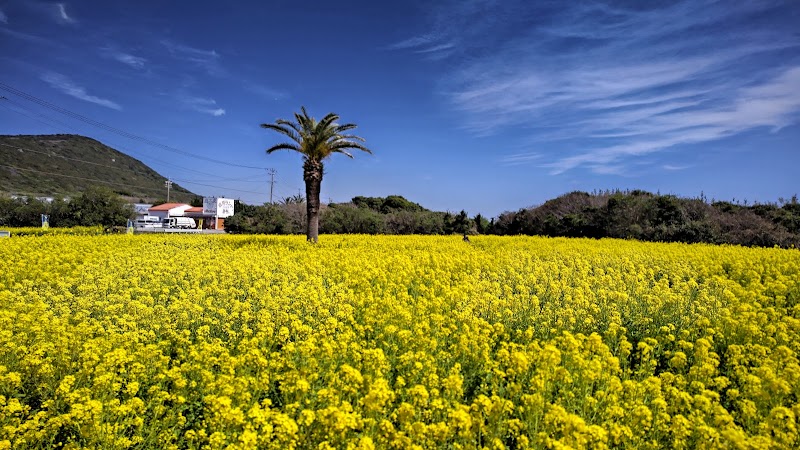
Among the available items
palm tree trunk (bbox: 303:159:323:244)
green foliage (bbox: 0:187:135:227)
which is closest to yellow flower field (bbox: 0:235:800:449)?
palm tree trunk (bbox: 303:159:323:244)

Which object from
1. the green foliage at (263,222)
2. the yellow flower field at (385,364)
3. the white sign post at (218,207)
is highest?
the white sign post at (218,207)

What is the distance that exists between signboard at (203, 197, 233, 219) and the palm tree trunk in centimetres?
5574

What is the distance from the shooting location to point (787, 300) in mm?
10836

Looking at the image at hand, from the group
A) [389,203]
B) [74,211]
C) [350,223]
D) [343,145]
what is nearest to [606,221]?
[343,145]

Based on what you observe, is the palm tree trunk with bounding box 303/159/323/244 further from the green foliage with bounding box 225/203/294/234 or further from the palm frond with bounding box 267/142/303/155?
the green foliage with bounding box 225/203/294/234

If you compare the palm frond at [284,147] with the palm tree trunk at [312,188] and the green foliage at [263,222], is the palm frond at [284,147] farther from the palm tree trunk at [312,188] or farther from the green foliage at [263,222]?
the green foliage at [263,222]

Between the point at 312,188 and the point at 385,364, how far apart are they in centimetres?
1886

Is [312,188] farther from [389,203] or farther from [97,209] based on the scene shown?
[389,203]

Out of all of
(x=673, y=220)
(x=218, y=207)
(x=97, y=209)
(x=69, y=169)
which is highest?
(x=69, y=169)

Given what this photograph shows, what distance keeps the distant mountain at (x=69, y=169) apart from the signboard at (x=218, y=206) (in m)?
33.2

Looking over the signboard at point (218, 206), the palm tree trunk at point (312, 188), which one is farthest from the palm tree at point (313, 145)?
the signboard at point (218, 206)

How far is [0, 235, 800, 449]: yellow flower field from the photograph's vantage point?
151 inches

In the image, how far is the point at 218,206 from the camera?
7456 cm

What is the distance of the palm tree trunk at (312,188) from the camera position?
2305 cm
